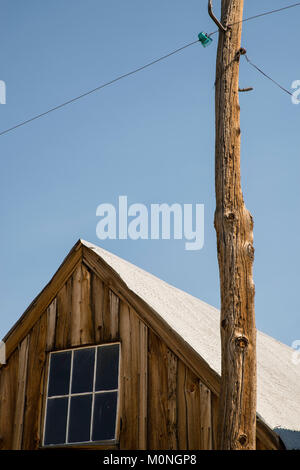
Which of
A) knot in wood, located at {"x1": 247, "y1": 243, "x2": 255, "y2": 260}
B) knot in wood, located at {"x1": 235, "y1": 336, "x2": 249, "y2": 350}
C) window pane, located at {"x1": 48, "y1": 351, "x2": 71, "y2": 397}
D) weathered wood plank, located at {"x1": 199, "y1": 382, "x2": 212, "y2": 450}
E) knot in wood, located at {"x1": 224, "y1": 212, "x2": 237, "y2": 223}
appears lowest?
weathered wood plank, located at {"x1": 199, "y1": 382, "x2": 212, "y2": 450}

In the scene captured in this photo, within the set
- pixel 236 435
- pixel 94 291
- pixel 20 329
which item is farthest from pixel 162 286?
pixel 236 435

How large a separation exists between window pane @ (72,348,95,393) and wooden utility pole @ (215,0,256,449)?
3.59 m

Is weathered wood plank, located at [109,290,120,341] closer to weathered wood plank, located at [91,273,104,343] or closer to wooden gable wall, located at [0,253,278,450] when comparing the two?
wooden gable wall, located at [0,253,278,450]

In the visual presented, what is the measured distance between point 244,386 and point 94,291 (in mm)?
4240

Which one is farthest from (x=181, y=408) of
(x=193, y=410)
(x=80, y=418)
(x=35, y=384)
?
(x=35, y=384)

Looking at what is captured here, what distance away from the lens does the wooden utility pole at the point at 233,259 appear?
21.3 ft

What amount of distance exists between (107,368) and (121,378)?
0.35 meters

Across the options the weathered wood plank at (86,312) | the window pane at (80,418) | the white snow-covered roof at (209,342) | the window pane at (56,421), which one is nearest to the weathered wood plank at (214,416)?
the white snow-covered roof at (209,342)

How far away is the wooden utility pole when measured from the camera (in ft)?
21.3

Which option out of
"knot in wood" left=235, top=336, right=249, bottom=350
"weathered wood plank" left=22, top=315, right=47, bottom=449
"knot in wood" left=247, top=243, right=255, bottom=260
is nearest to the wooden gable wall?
"weathered wood plank" left=22, top=315, right=47, bottom=449

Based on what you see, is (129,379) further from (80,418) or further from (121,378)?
(80,418)

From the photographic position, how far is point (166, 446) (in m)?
8.66

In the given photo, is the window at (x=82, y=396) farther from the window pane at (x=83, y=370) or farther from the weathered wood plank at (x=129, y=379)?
the weathered wood plank at (x=129, y=379)
